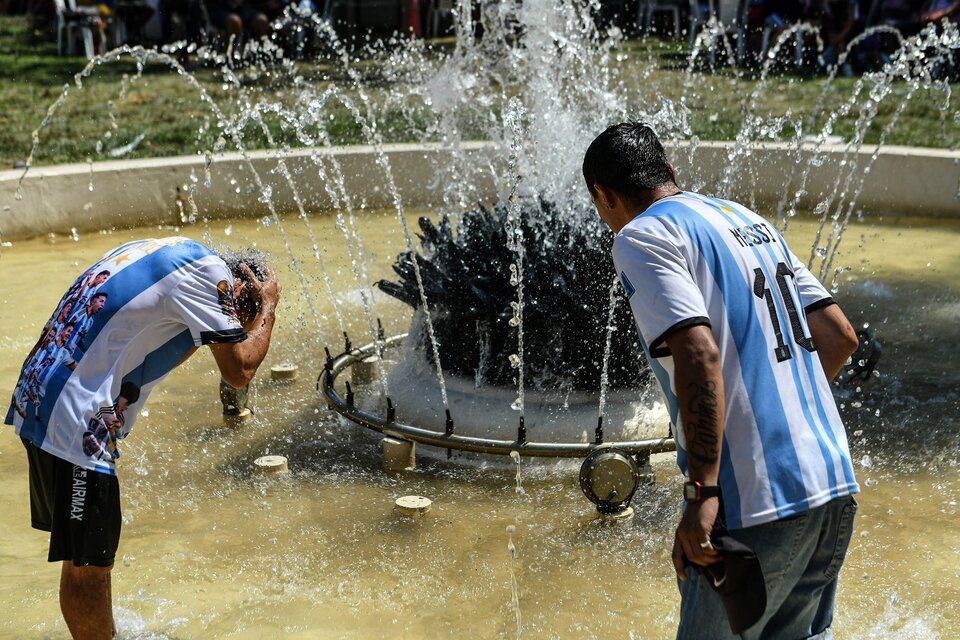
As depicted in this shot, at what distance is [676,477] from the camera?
464 cm

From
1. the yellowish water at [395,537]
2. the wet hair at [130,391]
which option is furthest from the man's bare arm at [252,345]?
the yellowish water at [395,537]

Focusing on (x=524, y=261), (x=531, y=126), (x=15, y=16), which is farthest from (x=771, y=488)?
(x=15, y=16)

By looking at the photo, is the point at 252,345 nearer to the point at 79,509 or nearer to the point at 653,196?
the point at 79,509

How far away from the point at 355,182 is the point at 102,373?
6345 millimetres

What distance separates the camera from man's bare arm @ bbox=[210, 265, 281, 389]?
3188 millimetres

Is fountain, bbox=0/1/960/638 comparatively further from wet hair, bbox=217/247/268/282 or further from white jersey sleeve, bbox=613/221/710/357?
white jersey sleeve, bbox=613/221/710/357

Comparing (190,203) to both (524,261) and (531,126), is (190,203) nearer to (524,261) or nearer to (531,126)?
(531,126)

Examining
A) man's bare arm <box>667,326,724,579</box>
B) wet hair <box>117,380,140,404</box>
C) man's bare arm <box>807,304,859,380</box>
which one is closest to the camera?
man's bare arm <box>667,326,724,579</box>

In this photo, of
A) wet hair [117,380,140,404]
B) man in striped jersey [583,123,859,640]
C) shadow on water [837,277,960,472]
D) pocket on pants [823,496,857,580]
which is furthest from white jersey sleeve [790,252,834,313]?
shadow on water [837,277,960,472]

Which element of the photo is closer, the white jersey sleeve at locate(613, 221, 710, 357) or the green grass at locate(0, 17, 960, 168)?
Result: the white jersey sleeve at locate(613, 221, 710, 357)

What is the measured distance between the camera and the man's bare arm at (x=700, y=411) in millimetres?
2221

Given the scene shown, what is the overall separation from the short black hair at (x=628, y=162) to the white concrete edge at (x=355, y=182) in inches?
236

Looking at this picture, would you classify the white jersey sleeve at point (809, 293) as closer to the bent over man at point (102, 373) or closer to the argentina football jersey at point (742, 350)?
the argentina football jersey at point (742, 350)

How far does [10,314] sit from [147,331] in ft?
13.6
